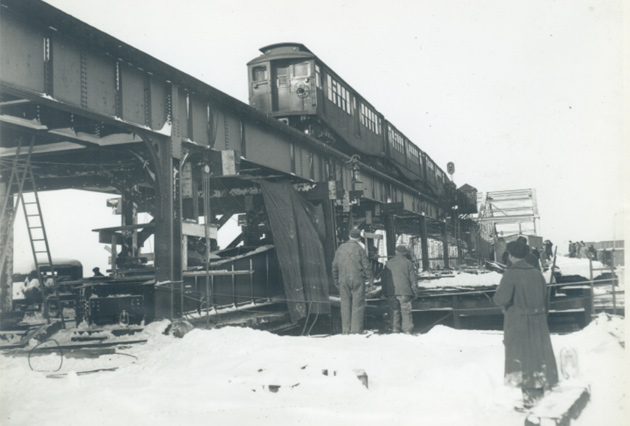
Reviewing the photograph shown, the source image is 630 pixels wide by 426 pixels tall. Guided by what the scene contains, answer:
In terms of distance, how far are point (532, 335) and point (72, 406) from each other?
15.7 ft

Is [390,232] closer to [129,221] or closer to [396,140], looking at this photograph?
[396,140]

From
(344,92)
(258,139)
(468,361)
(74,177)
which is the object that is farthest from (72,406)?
(344,92)

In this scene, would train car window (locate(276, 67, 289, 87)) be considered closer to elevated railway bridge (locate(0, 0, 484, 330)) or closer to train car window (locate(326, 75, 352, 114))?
train car window (locate(326, 75, 352, 114))

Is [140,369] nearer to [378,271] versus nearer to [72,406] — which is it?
[72,406]

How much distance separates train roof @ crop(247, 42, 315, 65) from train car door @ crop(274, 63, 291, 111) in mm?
399

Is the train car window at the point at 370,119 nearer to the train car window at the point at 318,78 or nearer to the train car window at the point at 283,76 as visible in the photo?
the train car window at the point at 318,78

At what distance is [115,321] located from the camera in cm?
1016

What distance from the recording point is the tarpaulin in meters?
14.5

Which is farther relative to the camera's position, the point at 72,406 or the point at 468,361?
the point at 468,361

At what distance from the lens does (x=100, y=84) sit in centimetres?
927

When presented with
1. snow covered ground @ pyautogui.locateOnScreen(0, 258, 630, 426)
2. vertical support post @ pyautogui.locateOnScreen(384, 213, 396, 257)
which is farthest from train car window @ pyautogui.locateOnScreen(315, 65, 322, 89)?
snow covered ground @ pyautogui.locateOnScreen(0, 258, 630, 426)

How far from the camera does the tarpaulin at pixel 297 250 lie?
14484 millimetres

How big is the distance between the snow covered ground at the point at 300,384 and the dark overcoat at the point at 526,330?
308mm

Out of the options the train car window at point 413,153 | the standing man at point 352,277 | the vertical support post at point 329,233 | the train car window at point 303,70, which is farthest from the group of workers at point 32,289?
the train car window at point 413,153
